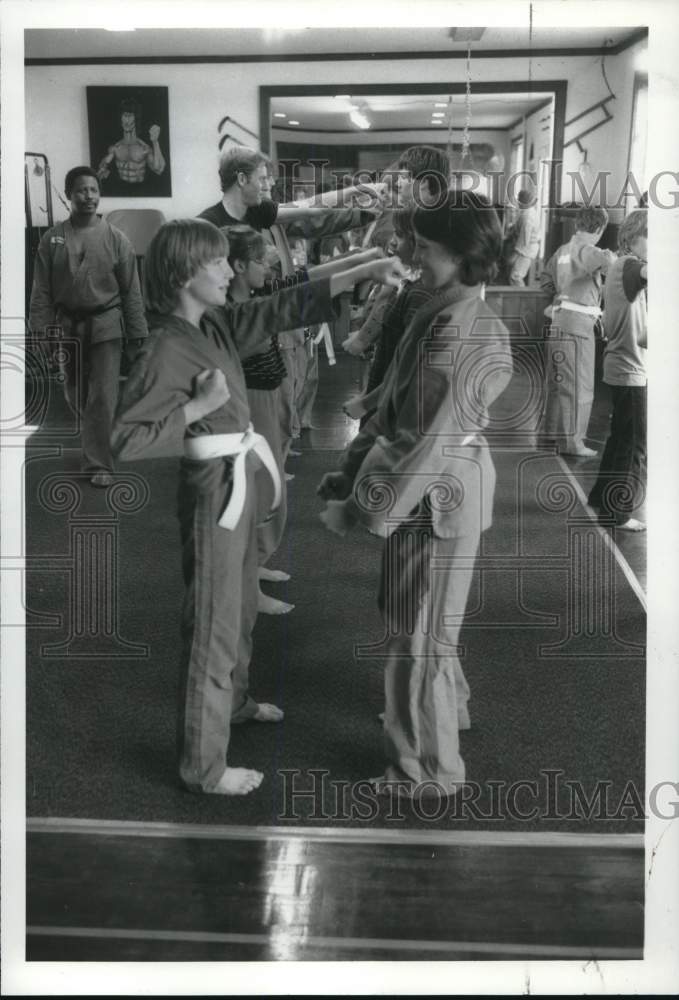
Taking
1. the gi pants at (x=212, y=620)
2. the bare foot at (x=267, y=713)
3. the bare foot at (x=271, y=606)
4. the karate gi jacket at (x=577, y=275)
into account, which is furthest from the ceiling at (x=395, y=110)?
the bare foot at (x=267, y=713)

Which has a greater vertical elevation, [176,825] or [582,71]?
[582,71]

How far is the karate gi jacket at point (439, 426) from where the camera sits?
184 centimetres

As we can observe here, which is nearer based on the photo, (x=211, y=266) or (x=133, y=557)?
(x=211, y=266)

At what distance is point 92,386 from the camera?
6.21 ft

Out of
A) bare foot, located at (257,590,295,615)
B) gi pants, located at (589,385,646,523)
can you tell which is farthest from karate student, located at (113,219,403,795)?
gi pants, located at (589,385,646,523)

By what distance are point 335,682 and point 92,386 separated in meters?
0.78

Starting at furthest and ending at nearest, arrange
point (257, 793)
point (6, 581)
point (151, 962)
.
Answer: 1. point (257, 793)
2. point (6, 581)
3. point (151, 962)

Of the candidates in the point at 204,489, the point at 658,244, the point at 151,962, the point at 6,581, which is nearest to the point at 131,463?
Result: the point at 204,489

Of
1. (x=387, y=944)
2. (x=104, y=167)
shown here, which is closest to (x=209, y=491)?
(x=104, y=167)

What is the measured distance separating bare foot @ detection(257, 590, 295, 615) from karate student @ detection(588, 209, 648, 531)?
0.63 metres

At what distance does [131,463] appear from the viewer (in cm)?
193

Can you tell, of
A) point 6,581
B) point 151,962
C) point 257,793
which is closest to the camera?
point 151,962

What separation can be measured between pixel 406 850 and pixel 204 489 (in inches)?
27.5

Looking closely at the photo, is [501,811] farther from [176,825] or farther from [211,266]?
[211,266]
